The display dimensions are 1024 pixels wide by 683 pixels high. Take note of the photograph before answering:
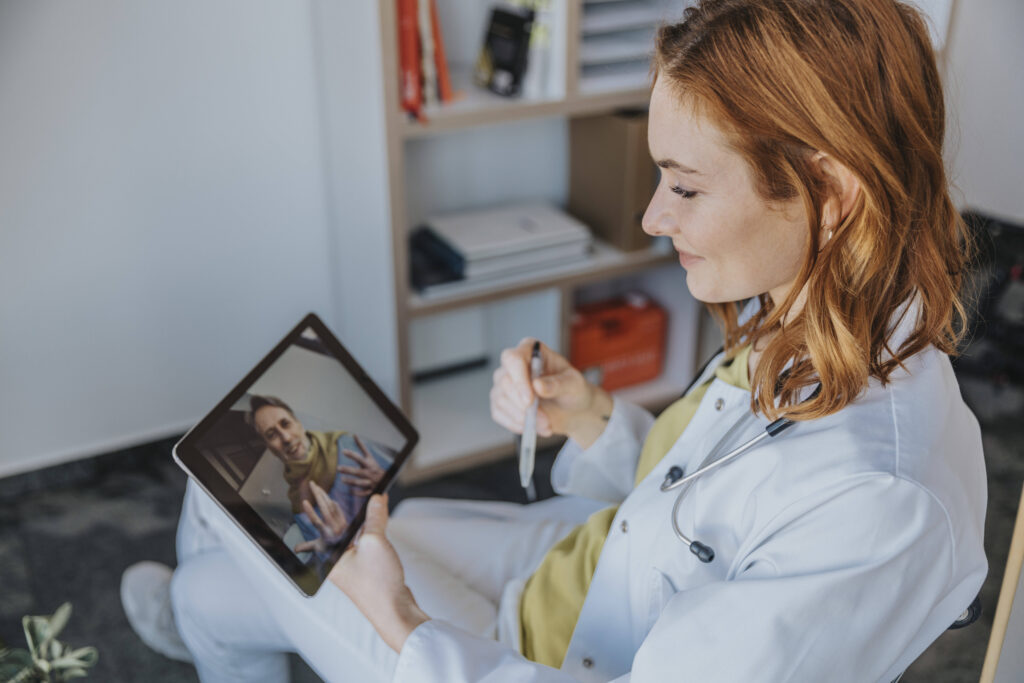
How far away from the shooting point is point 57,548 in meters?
2.08

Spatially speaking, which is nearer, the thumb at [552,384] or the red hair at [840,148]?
the red hair at [840,148]

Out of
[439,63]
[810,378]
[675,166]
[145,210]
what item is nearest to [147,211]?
[145,210]

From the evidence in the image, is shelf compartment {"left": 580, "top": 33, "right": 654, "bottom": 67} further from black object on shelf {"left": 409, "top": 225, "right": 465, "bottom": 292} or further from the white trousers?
the white trousers

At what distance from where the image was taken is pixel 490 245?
7.22 ft

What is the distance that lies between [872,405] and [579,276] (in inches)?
57.4

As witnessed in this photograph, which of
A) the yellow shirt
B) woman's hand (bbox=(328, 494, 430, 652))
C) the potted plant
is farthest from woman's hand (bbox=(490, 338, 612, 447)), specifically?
the potted plant

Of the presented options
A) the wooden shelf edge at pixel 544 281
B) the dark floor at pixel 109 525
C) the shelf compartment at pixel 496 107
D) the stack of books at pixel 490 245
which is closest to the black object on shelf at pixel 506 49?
the shelf compartment at pixel 496 107

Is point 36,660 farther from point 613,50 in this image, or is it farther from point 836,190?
point 613,50

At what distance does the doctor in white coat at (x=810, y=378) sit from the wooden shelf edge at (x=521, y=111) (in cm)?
105

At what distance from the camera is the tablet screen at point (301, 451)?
1029 mm

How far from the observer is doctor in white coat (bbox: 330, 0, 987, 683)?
817mm

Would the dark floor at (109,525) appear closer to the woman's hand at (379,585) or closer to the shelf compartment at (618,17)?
the woman's hand at (379,585)

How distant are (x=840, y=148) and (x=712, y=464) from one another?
0.34m

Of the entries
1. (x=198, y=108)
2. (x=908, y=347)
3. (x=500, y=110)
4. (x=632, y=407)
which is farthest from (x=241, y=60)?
(x=908, y=347)
